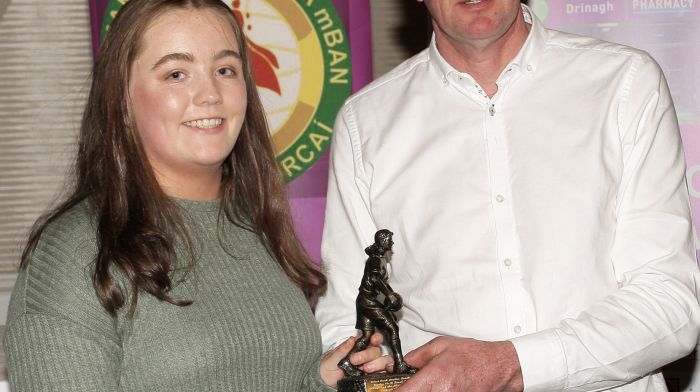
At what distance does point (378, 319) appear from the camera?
230 centimetres

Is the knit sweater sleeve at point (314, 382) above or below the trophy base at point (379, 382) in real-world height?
below

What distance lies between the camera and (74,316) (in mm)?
2109

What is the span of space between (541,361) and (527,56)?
0.84 metres

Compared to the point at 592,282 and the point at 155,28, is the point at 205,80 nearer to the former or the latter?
the point at 155,28

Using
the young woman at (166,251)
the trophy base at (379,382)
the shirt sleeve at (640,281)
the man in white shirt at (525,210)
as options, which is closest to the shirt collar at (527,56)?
the man in white shirt at (525,210)

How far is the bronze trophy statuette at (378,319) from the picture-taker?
7.38 ft

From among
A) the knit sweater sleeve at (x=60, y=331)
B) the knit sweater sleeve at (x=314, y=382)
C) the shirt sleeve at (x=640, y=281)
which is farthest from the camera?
the knit sweater sleeve at (x=314, y=382)

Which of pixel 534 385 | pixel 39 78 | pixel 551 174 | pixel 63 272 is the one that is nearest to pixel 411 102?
pixel 551 174

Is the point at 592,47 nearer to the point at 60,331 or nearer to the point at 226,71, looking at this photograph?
the point at 226,71

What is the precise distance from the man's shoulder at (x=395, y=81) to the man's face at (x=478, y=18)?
0.26 meters

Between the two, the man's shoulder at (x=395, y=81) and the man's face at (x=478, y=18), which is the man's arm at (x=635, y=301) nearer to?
the man's face at (x=478, y=18)

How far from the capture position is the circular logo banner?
156 inches

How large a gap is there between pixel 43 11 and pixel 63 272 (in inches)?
102

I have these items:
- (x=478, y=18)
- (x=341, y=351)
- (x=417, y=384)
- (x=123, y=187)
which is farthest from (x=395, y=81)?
(x=417, y=384)
